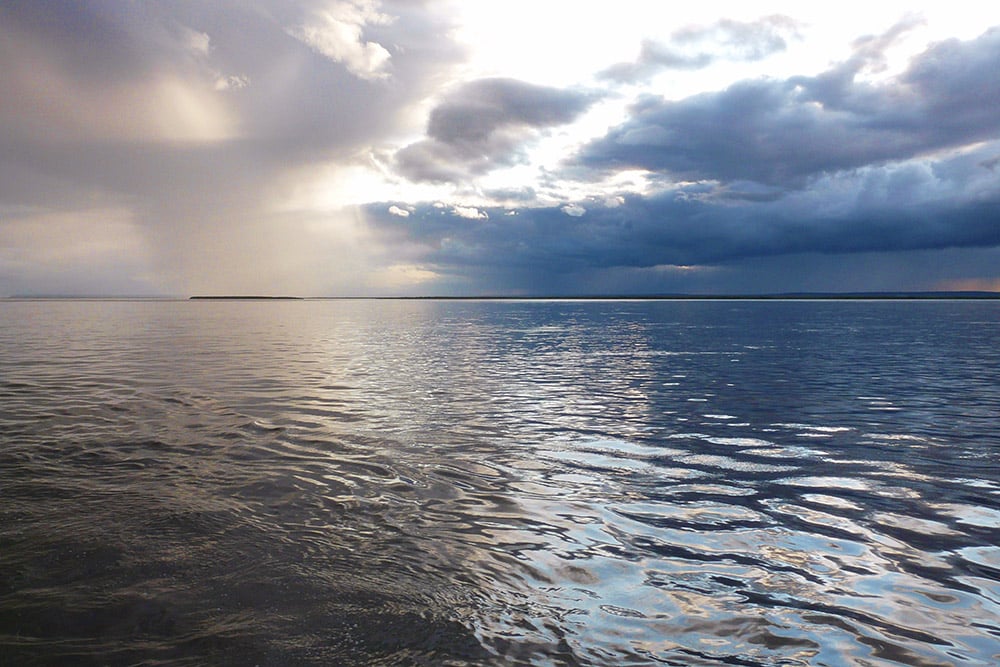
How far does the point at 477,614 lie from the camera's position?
25.5 feet

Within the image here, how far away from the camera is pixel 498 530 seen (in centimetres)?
1073

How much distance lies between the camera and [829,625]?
24.8 feet

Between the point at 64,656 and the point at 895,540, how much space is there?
1171 cm

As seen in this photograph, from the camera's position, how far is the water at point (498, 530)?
7.22 m

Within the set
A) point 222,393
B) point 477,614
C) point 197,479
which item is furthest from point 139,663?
point 222,393

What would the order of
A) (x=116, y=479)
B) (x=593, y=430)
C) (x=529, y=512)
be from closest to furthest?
1. (x=529, y=512)
2. (x=116, y=479)
3. (x=593, y=430)

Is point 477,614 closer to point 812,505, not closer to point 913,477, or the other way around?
point 812,505

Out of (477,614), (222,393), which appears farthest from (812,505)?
(222,393)

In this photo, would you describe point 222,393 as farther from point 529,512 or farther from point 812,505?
point 812,505

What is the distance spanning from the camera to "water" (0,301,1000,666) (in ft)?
23.7

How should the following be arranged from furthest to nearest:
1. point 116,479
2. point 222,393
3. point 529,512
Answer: point 222,393
point 116,479
point 529,512

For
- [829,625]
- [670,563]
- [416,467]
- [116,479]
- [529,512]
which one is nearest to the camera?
[829,625]

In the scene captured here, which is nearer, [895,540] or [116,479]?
[895,540]

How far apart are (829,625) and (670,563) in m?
2.30
